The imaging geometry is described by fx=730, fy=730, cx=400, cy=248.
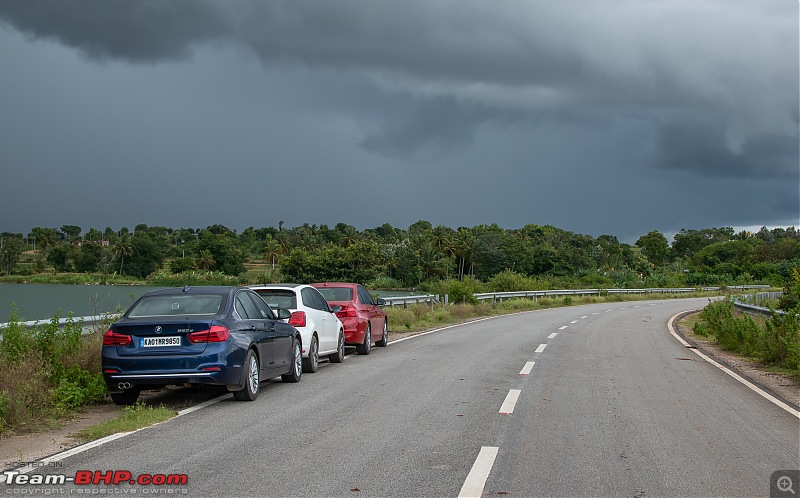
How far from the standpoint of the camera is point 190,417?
29.6ft

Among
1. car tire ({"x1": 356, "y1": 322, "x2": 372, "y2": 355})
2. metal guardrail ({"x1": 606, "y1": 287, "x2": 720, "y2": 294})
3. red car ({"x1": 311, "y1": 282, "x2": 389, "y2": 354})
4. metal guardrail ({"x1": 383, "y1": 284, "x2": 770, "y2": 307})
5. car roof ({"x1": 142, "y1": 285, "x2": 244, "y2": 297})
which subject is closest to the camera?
car roof ({"x1": 142, "y1": 285, "x2": 244, "y2": 297})

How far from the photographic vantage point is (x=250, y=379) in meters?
10.2

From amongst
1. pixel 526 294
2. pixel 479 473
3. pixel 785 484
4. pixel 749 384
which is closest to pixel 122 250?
pixel 526 294

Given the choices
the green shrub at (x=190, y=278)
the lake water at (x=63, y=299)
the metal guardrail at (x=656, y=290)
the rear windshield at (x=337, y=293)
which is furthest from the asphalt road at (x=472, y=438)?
the green shrub at (x=190, y=278)

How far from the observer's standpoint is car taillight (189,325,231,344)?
379 inches

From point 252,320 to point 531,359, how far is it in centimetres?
691

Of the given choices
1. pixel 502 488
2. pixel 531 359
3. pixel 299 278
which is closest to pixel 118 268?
pixel 299 278

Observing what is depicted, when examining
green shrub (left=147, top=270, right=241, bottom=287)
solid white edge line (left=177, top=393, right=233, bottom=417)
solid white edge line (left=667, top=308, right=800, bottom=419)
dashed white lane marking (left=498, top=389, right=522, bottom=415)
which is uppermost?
green shrub (left=147, top=270, right=241, bottom=287)

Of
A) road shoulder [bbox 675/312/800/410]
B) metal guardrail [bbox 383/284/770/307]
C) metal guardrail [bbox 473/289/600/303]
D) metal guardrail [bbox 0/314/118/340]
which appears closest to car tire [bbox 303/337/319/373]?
metal guardrail [bbox 0/314/118/340]

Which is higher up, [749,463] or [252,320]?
[252,320]

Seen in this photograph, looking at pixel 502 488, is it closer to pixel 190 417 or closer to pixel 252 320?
pixel 190 417

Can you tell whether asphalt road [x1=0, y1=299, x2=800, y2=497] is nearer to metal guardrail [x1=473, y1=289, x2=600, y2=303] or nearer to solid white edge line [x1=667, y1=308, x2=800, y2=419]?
solid white edge line [x1=667, y1=308, x2=800, y2=419]

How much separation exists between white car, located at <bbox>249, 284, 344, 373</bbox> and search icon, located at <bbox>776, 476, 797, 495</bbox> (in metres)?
8.44

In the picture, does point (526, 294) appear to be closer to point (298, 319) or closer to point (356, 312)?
point (356, 312)
